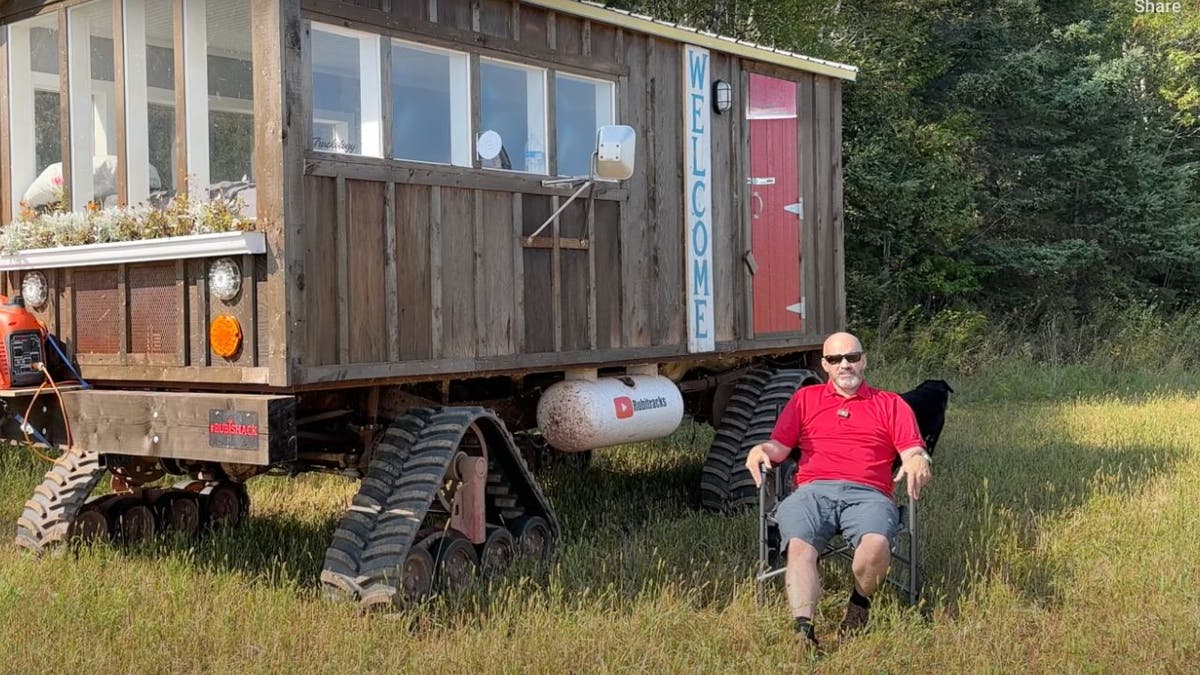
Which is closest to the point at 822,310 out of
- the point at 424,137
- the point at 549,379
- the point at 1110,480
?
the point at 1110,480

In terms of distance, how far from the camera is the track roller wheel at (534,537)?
686 cm

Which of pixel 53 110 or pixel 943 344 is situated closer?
pixel 53 110

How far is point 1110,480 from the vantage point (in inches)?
360

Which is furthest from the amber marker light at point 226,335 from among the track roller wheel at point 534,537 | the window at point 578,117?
the window at point 578,117

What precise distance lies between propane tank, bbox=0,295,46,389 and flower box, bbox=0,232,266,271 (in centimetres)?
29

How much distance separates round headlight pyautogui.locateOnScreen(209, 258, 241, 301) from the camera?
593 cm

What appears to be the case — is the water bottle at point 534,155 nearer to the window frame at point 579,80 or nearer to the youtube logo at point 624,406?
the window frame at point 579,80

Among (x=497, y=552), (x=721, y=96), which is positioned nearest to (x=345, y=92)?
(x=497, y=552)

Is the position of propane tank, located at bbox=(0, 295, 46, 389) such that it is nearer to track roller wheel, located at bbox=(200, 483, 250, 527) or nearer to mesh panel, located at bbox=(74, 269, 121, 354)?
mesh panel, located at bbox=(74, 269, 121, 354)

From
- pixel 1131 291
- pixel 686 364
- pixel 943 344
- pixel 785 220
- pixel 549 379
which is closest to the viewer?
pixel 549 379

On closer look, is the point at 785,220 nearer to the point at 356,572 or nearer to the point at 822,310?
the point at 822,310

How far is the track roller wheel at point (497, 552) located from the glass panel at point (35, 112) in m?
3.03

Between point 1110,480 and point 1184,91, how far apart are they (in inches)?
813

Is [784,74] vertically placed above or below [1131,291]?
above
